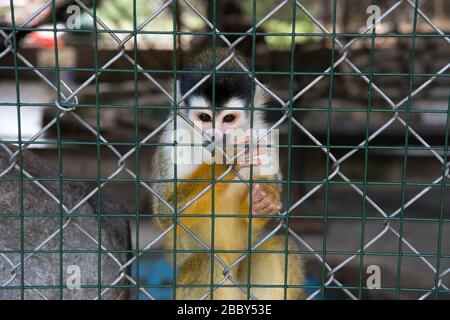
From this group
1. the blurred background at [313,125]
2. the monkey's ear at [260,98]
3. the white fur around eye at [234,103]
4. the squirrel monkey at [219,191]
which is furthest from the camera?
the blurred background at [313,125]

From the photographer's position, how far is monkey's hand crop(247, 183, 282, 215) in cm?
244

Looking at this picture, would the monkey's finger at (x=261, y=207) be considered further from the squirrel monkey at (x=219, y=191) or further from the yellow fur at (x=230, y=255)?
the yellow fur at (x=230, y=255)

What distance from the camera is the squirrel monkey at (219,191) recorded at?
7.52ft

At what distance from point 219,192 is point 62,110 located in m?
0.84

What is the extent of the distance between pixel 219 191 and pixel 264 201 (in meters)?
0.25

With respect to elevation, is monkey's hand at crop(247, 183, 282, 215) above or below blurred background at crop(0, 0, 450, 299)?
below

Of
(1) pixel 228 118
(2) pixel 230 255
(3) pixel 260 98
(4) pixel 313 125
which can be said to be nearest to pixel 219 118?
(1) pixel 228 118

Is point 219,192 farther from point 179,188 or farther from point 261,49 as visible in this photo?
point 261,49

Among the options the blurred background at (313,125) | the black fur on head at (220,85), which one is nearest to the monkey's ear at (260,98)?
the black fur on head at (220,85)

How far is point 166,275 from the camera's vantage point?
4.32 metres

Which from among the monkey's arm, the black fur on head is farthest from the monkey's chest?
the black fur on head

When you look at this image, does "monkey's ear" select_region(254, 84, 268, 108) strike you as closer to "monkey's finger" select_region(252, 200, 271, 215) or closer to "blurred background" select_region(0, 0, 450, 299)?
"monkey's finger" select_region(252, 200, 271, 215)

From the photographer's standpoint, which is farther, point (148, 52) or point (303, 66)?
point (148, 52)
